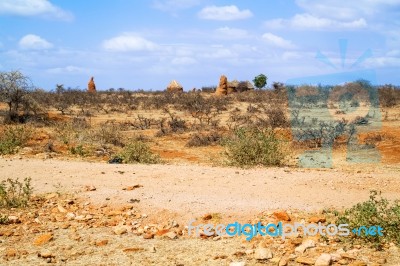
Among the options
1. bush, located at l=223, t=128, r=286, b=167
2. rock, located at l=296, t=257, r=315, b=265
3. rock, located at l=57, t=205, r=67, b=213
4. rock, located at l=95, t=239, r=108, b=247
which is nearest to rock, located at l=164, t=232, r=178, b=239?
rock, located at l=95, t=239, r=108, b=247

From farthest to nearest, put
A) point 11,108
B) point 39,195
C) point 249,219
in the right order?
point 11,108
point 39,195
point 249,219

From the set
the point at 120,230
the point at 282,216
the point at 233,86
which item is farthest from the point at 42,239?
the point at 233,86

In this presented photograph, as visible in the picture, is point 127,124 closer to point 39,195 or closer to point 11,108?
point 11,108

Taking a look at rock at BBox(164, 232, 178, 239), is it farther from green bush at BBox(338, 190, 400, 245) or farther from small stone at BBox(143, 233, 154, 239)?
green bush at BBox(338, 190, 400, 245)

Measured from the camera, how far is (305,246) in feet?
14.2

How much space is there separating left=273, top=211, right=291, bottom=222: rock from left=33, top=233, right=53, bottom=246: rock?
255 centimetres

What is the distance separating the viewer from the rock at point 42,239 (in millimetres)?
4831

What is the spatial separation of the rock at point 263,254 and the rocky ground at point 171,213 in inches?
0.4

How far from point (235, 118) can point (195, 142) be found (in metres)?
6.82

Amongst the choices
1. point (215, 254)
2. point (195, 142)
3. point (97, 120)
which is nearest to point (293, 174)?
point (215, 254)

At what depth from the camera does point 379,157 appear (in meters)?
12.0

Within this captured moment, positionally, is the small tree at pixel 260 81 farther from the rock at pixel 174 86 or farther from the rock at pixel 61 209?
the rock at pixel 61 209

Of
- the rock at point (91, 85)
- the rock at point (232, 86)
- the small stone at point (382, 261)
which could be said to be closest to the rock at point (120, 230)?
the small stone at point (382, 261)

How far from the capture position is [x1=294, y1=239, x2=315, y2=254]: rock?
14.0ft
